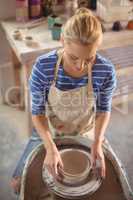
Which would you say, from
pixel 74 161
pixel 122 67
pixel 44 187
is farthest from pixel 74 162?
pixel 122 67

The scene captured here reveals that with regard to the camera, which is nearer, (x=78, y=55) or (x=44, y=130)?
(x=78, y=55)

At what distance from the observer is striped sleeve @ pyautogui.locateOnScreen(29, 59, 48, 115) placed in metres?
1.14

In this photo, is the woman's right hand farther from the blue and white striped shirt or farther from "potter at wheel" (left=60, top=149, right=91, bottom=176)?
the blue and white striped shirt

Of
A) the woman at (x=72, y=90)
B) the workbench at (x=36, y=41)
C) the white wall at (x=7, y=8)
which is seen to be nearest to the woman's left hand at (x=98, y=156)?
the woman at (x=72, y=90)

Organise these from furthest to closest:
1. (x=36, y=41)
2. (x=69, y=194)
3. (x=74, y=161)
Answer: (x=36, y=41)
(x=74, y=161)
(x=69, y=194)

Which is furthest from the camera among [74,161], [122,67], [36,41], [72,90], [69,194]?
[122,67]

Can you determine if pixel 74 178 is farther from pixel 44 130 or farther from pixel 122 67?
pixel 122 67

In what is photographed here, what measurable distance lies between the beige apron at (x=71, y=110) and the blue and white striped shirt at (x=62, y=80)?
1 centimetres

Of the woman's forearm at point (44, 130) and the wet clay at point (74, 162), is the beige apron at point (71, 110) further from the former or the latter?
the wet clay at point (74, 162)

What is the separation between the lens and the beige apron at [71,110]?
3.87 feet

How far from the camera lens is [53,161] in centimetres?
101

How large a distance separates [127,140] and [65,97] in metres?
0.70

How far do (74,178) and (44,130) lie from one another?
0.23 meters

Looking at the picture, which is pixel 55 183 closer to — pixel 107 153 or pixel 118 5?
pixel 107 153
